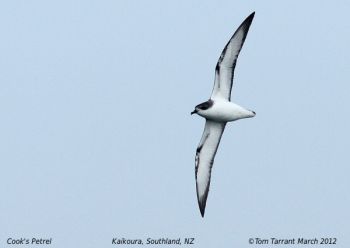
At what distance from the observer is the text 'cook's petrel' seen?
26.2 m

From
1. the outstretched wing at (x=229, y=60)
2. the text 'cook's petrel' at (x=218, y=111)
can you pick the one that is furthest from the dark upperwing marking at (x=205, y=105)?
the outstretched wing at (x=229, y=60)

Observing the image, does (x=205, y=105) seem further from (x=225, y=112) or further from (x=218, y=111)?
(x=225, y=112)

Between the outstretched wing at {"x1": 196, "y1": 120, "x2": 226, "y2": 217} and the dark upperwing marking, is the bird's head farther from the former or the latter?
the outstretched wing at {"x1": 196, "y1": 120, "x2": 226, "y2": 217}

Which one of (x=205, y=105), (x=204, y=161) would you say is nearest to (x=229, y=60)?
(x=205, y=105)

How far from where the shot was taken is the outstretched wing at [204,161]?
27.6 meters

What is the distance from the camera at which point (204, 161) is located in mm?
27703

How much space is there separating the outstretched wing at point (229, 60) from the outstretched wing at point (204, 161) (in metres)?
1.62

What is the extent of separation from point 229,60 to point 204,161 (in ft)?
11.2

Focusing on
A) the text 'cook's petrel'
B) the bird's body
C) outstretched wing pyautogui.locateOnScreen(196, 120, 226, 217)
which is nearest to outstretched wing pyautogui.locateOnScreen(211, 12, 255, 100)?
the text 'cook's petrel'

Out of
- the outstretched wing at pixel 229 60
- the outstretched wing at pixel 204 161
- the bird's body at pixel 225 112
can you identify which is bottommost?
the outstretched wing at pixel 204 161

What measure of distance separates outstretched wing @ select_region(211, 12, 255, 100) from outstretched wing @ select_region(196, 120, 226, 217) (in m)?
1.62

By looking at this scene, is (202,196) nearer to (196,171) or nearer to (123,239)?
(196,171)

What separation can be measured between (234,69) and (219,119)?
5.43 feet

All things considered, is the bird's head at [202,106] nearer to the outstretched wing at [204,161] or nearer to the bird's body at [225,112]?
the bird's body at [225,112]
